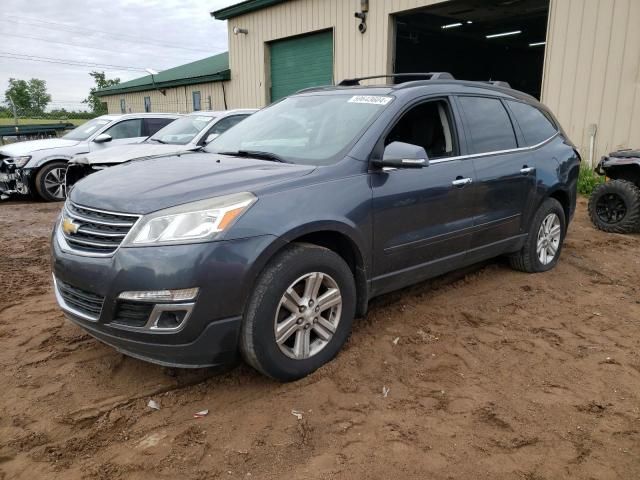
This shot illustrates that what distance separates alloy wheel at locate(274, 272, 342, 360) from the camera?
291 centimetres

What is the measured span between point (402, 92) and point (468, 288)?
1.93m

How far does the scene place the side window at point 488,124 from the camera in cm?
416

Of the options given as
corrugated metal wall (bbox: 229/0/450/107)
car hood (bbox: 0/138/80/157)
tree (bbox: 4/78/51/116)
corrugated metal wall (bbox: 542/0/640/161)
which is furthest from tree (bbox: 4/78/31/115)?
corrugated metal wall (bbox: 542/0/640/161)

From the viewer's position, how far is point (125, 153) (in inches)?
318

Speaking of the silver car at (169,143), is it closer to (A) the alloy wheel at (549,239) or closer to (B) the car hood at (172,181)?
(B) the car hood at (172,181)

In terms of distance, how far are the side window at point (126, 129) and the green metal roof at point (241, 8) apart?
6.90 m

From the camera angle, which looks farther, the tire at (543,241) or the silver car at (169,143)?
the silver car at (169,143)

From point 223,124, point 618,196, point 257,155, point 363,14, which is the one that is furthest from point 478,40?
point 257,155

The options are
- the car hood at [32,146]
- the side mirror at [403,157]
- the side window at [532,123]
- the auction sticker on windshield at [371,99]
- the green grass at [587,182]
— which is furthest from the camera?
the car hood at [32,146]

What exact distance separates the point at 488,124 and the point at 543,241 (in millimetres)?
1452

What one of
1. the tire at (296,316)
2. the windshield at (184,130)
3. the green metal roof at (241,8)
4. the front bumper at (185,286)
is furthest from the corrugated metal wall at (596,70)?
the green metal roof at (241,8)

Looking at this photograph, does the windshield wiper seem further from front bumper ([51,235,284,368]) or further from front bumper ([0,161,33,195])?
front bumper ([0,161,33,195])

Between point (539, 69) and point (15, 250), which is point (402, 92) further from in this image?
point (539, 69)

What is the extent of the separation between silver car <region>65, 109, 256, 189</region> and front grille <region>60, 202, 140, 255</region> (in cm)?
485
